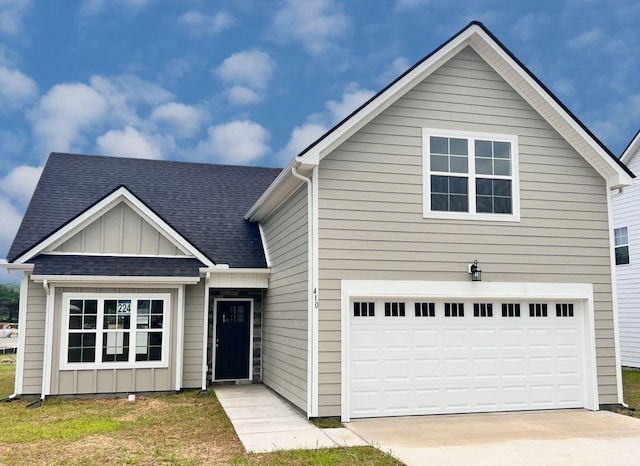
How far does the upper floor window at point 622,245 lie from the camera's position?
701 inches

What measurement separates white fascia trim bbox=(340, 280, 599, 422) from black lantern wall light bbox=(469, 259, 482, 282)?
13cm

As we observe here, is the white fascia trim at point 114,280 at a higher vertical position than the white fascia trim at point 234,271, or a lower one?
lower

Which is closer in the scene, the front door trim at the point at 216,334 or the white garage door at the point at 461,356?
the white garage door at the point at 461,356

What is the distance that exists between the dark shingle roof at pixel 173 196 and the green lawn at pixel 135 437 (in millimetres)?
3358

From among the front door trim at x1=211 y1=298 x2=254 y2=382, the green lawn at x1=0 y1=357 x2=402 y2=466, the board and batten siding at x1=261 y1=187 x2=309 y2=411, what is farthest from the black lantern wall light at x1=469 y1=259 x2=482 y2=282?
the front door trim at x1=211 y1=298 x2=254 y2=382

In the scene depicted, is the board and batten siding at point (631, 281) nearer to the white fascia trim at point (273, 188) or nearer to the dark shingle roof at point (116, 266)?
the white fascia trim at point (273, 188)

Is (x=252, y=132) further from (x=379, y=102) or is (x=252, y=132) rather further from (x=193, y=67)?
(x=379, y=102)

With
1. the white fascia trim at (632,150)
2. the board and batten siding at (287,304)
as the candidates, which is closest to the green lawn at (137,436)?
the board and batten siding at (287,304)

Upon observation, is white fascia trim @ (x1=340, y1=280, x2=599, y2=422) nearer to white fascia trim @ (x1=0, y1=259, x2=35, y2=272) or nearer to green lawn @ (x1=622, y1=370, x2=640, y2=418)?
green lawn @ (x1=622, y1=370, x2=640, y2=418)

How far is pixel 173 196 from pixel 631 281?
1376cm

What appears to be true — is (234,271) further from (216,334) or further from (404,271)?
(404,271)

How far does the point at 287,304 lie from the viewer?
11.2 m

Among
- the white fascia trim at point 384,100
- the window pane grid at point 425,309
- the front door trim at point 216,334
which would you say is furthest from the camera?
the front door trim at point 216,334

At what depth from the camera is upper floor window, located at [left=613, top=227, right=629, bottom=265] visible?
58.4 feet
